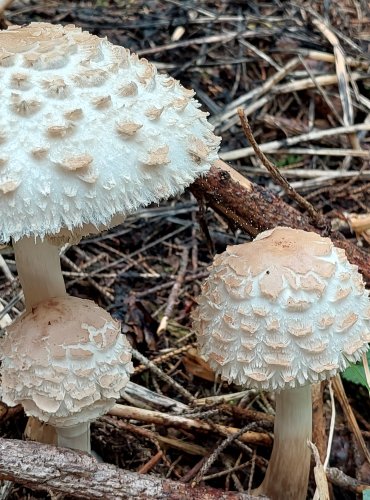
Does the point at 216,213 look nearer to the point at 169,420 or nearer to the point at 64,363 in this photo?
the point at 169,420

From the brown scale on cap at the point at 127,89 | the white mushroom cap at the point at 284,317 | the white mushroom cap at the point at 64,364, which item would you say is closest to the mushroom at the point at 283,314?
the white mushroom cap at the point at 284,317

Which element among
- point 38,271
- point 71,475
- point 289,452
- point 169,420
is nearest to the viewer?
point 71,475

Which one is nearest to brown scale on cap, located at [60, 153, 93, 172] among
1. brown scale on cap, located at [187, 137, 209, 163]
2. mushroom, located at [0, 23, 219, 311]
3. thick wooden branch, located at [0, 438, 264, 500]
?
mushroom, located at [0, 23, 219, 311]

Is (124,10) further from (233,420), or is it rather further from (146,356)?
(233,420)

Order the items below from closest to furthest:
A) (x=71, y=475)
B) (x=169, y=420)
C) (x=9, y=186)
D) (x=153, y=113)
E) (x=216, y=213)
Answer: (x=9, y=186)
(x=153, y=113)
(x=71, y=475)
(x=169, y=420)
(x=216, y=213)

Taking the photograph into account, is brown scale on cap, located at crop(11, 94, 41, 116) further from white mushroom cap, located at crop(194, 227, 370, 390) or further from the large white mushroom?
white mushroom cap, located at crop(194, 227, 370, 390)

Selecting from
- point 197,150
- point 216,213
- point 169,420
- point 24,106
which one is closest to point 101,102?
point 24,106

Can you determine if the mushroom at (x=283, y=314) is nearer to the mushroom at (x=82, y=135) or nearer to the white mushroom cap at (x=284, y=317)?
the white mushroom cap at (x=284, y=317)
